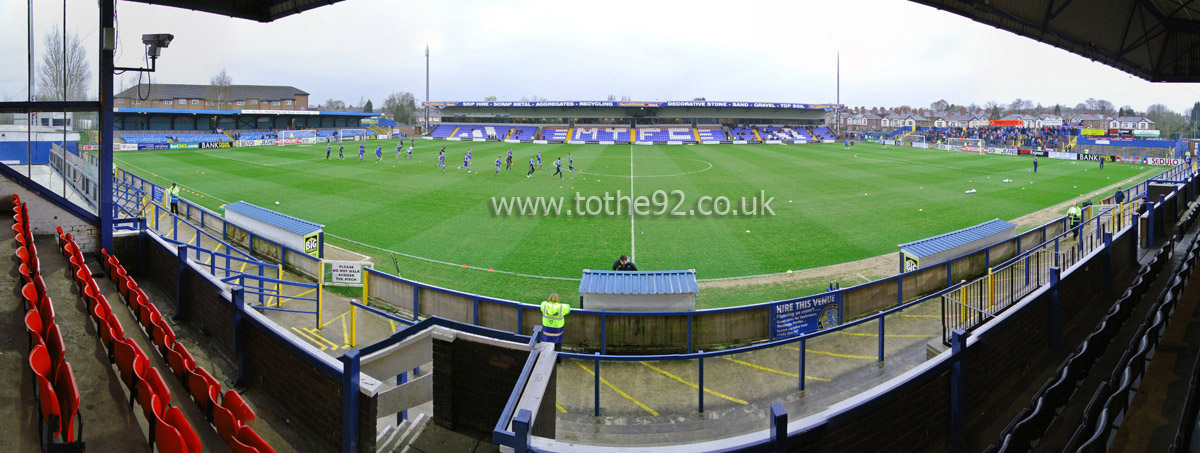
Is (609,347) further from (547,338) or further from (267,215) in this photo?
(267,215)

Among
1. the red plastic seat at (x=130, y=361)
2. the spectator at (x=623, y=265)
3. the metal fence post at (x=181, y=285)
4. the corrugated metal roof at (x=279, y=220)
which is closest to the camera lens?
the red plastic seat at (x=130, y=361)

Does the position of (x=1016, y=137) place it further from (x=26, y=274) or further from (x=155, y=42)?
(x=26, y=274)

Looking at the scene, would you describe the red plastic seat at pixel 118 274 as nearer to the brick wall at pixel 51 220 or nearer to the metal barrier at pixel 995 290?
the brick wall at pixel 51 220

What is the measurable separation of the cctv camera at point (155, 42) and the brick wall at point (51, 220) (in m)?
3.40

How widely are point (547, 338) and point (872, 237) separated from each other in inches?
567

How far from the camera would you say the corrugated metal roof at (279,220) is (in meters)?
16.6

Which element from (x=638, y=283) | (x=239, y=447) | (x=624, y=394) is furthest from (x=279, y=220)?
(x=239, y=447)

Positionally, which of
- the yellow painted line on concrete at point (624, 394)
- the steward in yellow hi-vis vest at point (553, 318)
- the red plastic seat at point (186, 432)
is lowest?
the yellow painted line on concrete at point (624, 394)

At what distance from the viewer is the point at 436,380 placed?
6.42m

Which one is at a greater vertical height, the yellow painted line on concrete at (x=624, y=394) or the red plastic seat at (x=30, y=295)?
the red plastic seat at (x=30, y=295)

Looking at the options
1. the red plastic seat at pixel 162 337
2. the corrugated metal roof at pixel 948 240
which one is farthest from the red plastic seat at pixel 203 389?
the corrugated metal roof at pixel 948 240

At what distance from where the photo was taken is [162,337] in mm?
7082

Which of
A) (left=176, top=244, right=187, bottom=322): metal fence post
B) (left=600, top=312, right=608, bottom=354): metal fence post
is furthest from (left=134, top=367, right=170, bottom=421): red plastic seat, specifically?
(left=600, top=312, right=608, bottom=354): metal fence post

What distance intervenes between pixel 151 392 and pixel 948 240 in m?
15.9
